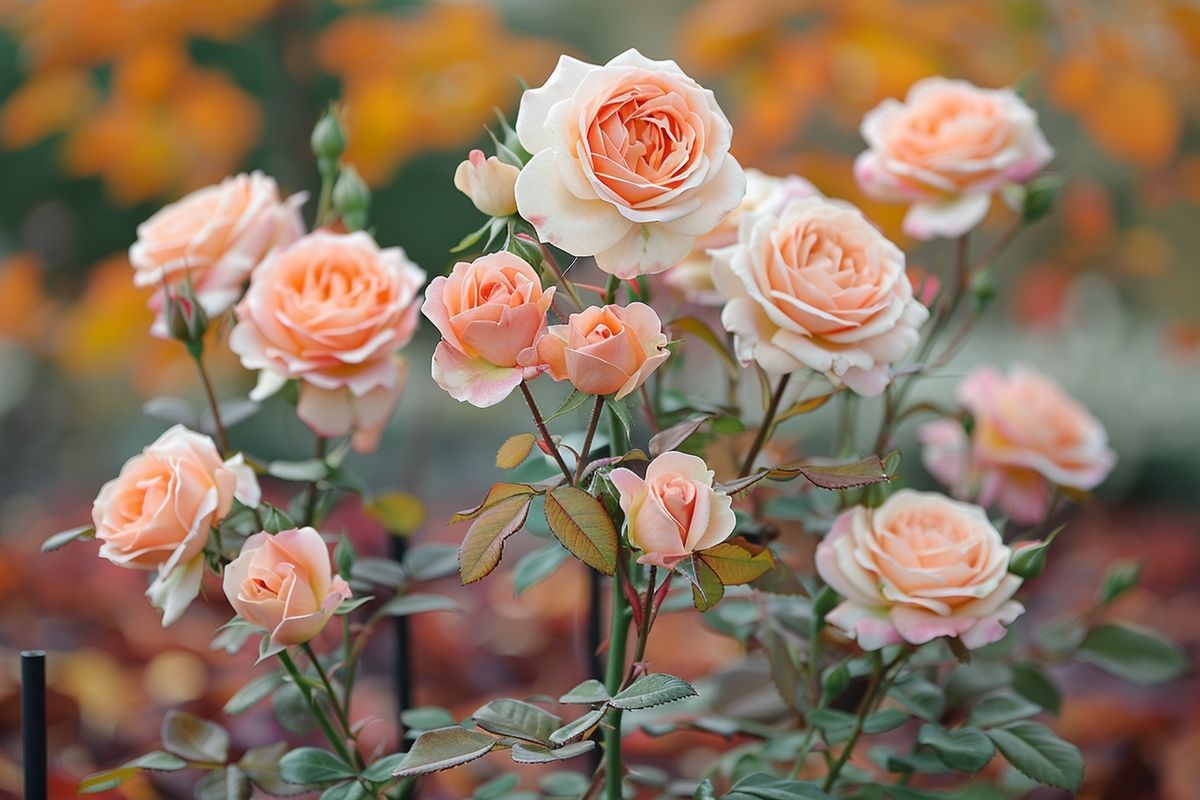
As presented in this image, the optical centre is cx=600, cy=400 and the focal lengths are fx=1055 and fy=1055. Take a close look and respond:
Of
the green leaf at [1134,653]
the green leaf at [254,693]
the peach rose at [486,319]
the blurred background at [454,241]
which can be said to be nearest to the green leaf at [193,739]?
the green leaf at [254,693]

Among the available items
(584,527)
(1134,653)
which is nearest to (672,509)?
(584,527)

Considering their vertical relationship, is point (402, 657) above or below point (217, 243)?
below

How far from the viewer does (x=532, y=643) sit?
995 millimetres

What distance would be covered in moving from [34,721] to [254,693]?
0.09m

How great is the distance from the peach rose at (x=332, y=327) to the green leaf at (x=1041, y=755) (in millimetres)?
338

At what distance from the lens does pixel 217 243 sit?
532mm

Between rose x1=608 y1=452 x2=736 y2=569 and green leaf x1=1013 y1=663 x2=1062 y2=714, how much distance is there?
297mm

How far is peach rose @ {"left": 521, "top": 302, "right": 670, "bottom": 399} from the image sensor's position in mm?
371

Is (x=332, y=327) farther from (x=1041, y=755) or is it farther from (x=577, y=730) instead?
(x=1041, y=755)

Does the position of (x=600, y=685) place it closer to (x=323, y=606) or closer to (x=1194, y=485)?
(x=323, y=606)

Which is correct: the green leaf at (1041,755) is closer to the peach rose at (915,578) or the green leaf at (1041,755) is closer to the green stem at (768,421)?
the peach rose at (915,578)

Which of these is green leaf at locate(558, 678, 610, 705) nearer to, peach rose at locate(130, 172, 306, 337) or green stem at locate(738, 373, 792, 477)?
green stem at locate(738, 373, 792, 477)

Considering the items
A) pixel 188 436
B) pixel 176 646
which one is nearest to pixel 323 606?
pixel 188 436

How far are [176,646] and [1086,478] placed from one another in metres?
0.73
